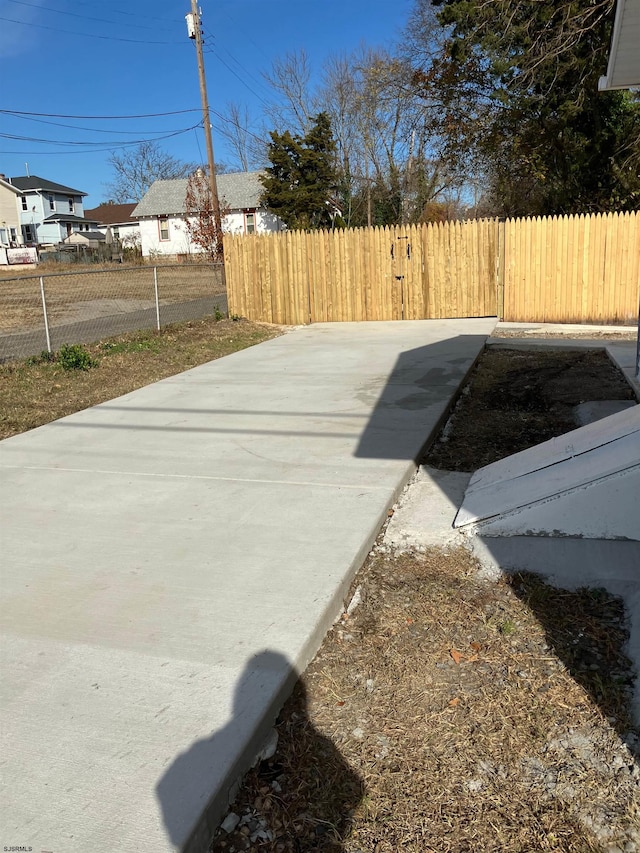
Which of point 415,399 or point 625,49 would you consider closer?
point 625,49

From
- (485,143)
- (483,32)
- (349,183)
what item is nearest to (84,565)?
(483,32)

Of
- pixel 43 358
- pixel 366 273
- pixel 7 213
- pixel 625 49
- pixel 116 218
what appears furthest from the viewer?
pixel 116 218

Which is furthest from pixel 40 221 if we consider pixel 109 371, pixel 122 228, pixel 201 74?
pixel 109 371

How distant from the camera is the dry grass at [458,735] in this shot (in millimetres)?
2068

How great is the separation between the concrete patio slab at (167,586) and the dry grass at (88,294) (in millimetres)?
9834

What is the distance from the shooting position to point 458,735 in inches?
96.5

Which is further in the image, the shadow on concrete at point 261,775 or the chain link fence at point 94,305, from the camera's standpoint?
the chain link fence at point 94,305

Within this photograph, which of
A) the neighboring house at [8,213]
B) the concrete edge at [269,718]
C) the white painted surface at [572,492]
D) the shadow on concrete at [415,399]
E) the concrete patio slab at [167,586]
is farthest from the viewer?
the neighboring house at [8,213]

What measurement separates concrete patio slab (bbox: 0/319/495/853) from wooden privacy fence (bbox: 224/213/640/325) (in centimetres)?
751

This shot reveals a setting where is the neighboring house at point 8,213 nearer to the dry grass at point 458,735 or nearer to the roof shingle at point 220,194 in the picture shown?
the roof shingle at point 220,194

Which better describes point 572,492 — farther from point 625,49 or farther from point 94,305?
point 94,305

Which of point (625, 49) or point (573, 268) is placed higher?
point (625, 49)

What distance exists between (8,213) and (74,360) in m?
55.8

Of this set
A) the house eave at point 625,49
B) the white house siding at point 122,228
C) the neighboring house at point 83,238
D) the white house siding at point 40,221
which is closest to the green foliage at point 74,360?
the house eave at point 625,49
